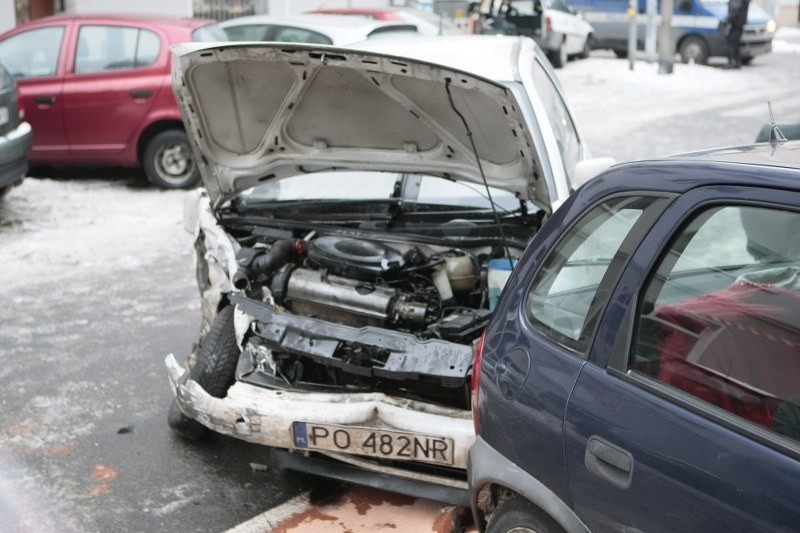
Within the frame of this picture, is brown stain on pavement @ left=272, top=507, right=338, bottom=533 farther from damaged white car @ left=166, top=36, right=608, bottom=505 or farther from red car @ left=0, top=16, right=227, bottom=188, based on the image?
red car @ left=0, top=16, right=227, bottom=188

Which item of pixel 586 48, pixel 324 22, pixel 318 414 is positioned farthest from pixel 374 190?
pixel 586 48

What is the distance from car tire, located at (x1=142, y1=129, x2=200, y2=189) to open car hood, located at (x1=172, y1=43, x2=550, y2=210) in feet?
17.3

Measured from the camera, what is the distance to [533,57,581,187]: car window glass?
197 inches

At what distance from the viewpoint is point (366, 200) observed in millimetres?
5406

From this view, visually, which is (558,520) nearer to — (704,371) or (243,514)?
(704,371)

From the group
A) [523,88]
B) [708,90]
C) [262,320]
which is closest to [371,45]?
[523,88]

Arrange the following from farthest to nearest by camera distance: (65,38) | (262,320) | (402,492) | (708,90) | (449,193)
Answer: (708,90), (65,38), (449,193), (262,320), (402,492)

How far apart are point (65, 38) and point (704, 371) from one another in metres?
9.50

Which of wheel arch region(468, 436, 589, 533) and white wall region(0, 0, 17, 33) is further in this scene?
white wall region(0, 0, 17, 33)

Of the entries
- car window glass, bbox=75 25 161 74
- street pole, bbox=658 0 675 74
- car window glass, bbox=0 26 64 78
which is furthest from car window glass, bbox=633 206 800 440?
street pole, bbox=658 0 675 74

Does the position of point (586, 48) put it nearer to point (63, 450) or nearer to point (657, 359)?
point (63, 450)

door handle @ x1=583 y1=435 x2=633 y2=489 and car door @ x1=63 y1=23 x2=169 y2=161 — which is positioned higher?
door handle @ x1=583 y1=435 x2=633 y2=489

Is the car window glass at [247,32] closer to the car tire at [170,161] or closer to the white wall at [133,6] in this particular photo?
the car tire at [170,161]

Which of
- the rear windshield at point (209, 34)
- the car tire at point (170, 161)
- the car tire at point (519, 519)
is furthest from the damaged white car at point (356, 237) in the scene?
the rear windshield at point (209, 34)
